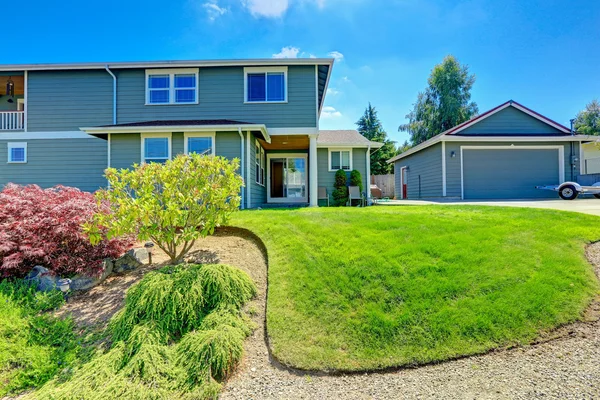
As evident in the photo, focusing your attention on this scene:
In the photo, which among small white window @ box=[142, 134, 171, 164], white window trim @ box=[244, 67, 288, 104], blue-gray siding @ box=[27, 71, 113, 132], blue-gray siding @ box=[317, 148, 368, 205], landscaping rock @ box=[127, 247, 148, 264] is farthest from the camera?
blue-gray siding @ box=[317, 148, 368, 205]

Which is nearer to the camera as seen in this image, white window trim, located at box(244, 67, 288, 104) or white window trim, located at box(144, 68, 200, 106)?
white window trim, located at box(244, 67, 288, 104)

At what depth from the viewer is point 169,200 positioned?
3.85 metres

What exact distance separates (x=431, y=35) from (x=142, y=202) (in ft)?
47.9

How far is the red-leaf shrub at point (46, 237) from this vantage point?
418 cm

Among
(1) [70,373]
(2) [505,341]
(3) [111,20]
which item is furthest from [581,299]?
(3) [111,20]

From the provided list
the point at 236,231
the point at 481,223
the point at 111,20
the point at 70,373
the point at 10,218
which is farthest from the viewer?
the point at 111,20

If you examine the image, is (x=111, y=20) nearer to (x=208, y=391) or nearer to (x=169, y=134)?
(x=169, y=134)

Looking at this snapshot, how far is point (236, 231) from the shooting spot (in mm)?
5727

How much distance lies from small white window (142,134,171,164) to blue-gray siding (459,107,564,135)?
14.9 m

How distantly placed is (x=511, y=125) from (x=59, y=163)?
22.1 m

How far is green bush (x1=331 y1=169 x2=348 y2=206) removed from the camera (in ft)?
43.2

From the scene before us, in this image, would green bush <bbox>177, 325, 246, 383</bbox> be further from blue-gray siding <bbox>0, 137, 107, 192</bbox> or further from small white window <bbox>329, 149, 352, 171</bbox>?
small white window <bbox>329, 149, 352, 171</bbox>

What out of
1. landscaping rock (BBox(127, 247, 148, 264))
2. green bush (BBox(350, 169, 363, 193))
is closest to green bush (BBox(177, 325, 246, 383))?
landscaping rock (BBox(127, 247, 148, 264))

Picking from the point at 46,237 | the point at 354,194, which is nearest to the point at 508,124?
the point at 354,194
